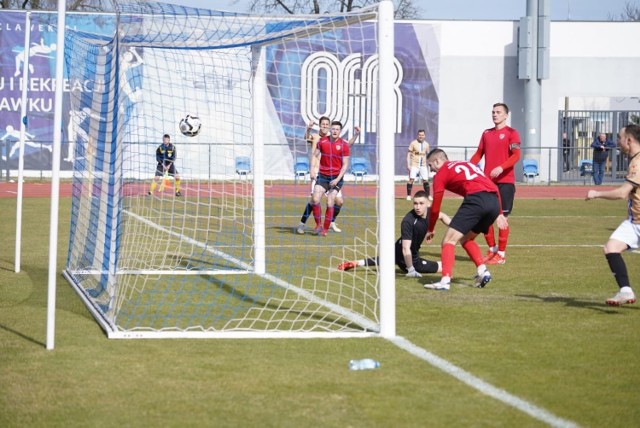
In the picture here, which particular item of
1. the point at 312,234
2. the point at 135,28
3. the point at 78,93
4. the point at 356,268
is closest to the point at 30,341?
the point at 135,28

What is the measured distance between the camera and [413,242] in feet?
38.7

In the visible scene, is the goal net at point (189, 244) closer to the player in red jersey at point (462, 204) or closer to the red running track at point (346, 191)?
the player in red jersey at point (462, 204)

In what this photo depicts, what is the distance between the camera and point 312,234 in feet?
57.9

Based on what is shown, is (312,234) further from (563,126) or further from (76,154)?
(563,126)

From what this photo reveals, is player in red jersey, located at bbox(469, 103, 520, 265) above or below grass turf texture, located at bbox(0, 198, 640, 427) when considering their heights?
above

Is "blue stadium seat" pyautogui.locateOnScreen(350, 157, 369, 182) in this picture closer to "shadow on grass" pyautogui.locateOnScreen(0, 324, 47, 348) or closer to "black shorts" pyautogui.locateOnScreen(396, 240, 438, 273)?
"black shorts" pyautogui.locateOnScreen(396, 240, 438, 273)

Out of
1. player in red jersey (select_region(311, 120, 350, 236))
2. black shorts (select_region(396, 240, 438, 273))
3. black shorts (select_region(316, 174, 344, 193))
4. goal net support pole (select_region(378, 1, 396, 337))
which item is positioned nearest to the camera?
goal net support pole (select_region(378, 1, 396, 337))

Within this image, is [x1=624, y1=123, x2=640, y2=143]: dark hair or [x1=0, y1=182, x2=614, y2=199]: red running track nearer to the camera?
[x1=624, y1=123, x2=640, y2=143]: dark hair

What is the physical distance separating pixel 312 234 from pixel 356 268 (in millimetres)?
5470

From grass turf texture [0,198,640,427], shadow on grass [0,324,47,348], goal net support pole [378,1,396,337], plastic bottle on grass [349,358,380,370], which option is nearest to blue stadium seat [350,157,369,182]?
grass turf texture [0,198,640,427]

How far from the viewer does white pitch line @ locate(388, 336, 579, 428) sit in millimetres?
5473

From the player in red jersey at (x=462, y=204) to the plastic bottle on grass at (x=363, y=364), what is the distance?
3.63 meters

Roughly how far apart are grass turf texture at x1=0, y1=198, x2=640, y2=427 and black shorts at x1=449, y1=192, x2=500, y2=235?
28.5 inches

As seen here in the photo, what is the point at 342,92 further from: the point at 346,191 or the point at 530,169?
the point at 530,169
